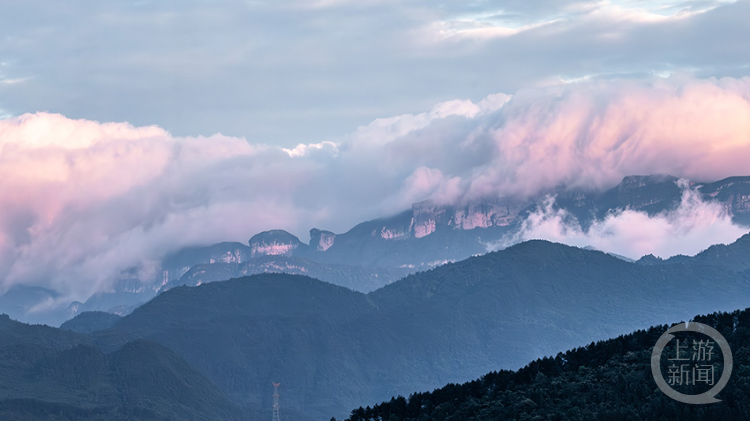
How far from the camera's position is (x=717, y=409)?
614ft

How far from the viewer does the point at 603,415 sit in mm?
198875

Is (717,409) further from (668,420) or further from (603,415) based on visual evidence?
(603,415)

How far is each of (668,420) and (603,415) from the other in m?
12.9

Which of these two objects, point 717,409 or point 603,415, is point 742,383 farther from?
point 603,415

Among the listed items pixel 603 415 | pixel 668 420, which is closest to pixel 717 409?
pixel 668 420

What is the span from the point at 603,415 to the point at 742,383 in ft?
80.1

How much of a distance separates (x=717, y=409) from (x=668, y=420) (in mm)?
8280

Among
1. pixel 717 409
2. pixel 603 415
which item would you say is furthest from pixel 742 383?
pixel 603 415

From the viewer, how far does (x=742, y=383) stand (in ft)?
639

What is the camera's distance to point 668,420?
7475 inches

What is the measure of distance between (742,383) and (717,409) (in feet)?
34.8
